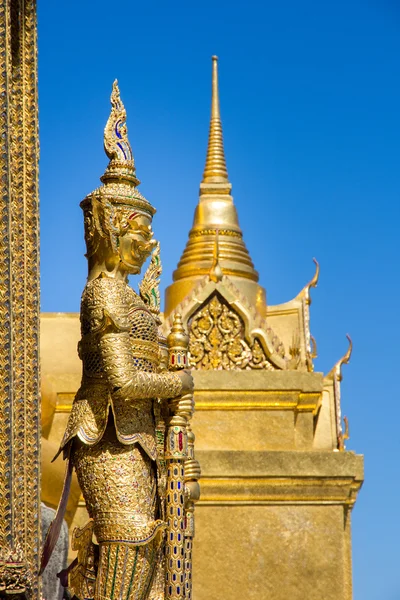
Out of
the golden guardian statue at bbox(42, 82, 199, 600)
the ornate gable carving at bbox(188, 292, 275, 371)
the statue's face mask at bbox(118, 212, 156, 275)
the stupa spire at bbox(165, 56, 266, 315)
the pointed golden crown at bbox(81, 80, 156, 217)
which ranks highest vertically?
the stupa spire at bbox(165, 56, 266, 315)

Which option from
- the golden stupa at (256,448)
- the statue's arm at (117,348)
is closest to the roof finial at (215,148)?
the golden stupa at (256,448)

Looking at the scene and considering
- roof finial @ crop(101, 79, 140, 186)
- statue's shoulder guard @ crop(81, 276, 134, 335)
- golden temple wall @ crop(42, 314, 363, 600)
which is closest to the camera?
statue's shoulder guard @ crop(81, 276, 134, 335)

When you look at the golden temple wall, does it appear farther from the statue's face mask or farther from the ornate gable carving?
the statue's face mask

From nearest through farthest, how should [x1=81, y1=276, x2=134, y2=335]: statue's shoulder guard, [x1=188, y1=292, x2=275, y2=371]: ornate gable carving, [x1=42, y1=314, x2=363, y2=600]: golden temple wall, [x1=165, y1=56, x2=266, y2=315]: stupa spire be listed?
1. [x1=81, y1=276, x2=134, y2=335]: statue's shoulder guard
2. [x1=42, y1=314, x2=363, y2=600]: golden temple wall
3. [x1=188, y1=292, x2=275, y2=371]: ornate gable carving
4. [x1=165, y1=56, x2=266, y2=315]: stupa spire

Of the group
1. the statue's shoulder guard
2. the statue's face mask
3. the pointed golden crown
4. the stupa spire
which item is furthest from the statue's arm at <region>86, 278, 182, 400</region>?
the stupa spire

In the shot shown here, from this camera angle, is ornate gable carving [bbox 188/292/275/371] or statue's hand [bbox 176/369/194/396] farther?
ornate gable carving [bbox 188/292/275/371]

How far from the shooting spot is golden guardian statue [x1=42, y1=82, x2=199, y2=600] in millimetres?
6828

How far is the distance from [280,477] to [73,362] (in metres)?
2.37

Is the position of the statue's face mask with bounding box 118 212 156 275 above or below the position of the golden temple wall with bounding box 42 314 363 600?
below

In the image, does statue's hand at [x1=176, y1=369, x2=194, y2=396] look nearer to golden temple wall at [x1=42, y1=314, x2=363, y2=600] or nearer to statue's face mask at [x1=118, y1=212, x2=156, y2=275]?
statue's face mask at [x1=118, y1=212, x2=156, y2=275]

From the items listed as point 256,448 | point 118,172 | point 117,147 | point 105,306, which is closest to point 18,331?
point 105,306

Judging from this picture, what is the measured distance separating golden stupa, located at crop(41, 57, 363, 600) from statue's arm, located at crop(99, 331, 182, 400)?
4822 mm

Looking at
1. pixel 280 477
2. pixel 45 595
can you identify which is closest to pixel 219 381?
pixel 280 477

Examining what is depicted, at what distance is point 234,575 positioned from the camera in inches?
508
